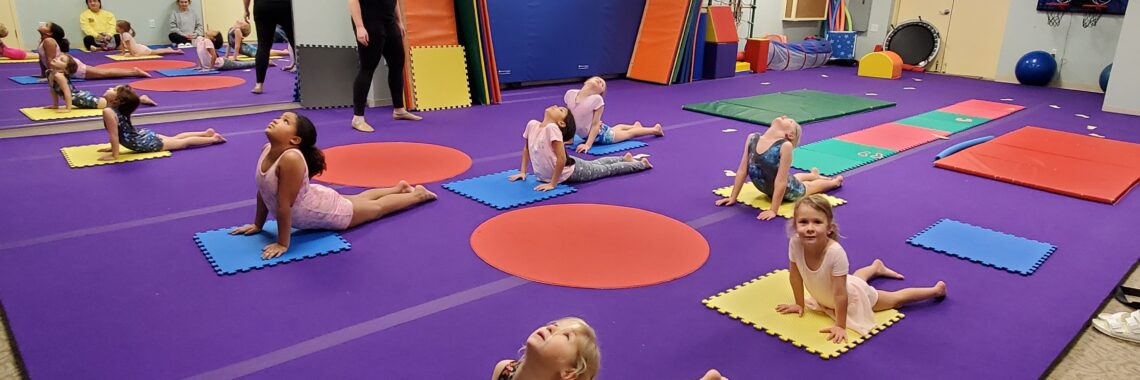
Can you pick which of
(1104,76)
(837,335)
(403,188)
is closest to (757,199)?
(837,335)

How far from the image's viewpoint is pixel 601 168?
5.02m

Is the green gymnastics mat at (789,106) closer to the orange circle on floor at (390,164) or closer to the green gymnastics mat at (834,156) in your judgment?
the green gymnastics mat at (834,156)

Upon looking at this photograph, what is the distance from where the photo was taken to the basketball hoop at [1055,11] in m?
10.7

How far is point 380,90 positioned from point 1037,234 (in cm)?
623

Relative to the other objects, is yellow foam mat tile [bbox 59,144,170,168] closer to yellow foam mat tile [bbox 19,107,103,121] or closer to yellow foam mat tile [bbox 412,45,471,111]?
yellow foam mat tile [bbox 19,107,103,121]

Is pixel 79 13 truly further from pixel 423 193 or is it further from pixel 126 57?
pixel 423 193

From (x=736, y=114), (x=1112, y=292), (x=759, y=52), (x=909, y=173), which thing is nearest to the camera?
(x=1112, y=292)

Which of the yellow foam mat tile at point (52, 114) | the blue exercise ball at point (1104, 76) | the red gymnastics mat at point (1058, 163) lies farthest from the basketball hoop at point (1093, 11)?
the yellow foam mat tile at point (52, 114)

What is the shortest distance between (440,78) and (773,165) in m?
4.57

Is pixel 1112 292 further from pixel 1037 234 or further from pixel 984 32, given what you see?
pixel 984 32

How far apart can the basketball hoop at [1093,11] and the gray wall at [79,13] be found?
50.3 ft

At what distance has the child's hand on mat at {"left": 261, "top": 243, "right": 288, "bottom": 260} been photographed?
11.1 ft

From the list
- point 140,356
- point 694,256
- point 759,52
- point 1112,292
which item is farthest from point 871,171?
point 759,52

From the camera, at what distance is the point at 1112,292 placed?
335cm
